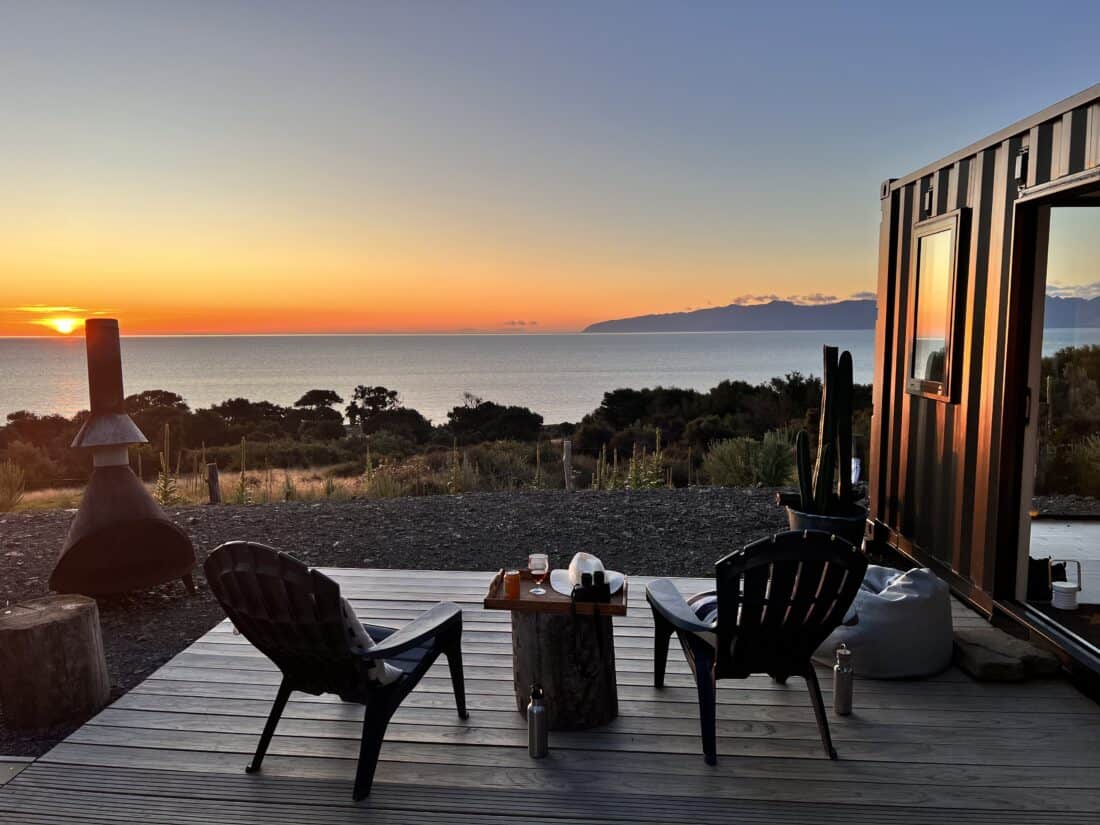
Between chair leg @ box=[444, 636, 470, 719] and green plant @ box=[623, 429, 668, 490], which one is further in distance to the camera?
green plant @ box=[623, 429, 668, 490]

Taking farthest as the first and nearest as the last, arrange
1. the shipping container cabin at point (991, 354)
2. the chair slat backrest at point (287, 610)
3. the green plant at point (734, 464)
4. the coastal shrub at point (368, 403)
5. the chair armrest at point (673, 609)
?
the coastal shrub at point (368, 403) < the green plant at point (734, 464) < the shipping container cabin at point (991, 354) < the chair armrest at point (673, 609) < the chair slat backrest at point (287, 610)

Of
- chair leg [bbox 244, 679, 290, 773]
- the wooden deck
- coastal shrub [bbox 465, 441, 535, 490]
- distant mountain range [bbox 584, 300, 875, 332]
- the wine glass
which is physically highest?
distant mountain range [bbox 584, 300, 875, 332]

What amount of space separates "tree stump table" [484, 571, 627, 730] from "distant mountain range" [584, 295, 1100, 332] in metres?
2.79

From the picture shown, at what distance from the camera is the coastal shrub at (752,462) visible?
8.05 metres

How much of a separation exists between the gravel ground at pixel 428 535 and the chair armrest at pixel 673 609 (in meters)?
2.18

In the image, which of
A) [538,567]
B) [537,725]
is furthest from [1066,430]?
[537,725]

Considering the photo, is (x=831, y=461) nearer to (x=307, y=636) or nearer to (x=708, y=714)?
(x=708, y=714)

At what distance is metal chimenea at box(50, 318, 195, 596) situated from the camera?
400 centimetres

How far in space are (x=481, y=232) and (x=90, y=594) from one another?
12.9 m

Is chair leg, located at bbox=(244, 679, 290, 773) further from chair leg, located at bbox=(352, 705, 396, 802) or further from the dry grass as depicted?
the dry grass

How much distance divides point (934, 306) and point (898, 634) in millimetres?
2218

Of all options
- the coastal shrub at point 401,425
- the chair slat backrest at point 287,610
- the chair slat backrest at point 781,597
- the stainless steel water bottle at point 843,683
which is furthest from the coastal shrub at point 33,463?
the stainless steel water bottle at point 843,683

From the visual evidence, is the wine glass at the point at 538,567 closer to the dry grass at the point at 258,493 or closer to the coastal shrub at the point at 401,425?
the dry grass at the point at 258,493

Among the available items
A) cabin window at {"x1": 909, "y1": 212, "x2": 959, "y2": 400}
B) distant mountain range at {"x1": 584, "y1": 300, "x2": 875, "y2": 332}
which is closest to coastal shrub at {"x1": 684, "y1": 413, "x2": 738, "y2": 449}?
cabin window at {"x1": 909, "y1": 212, "x2": 959, "y2": 400}
